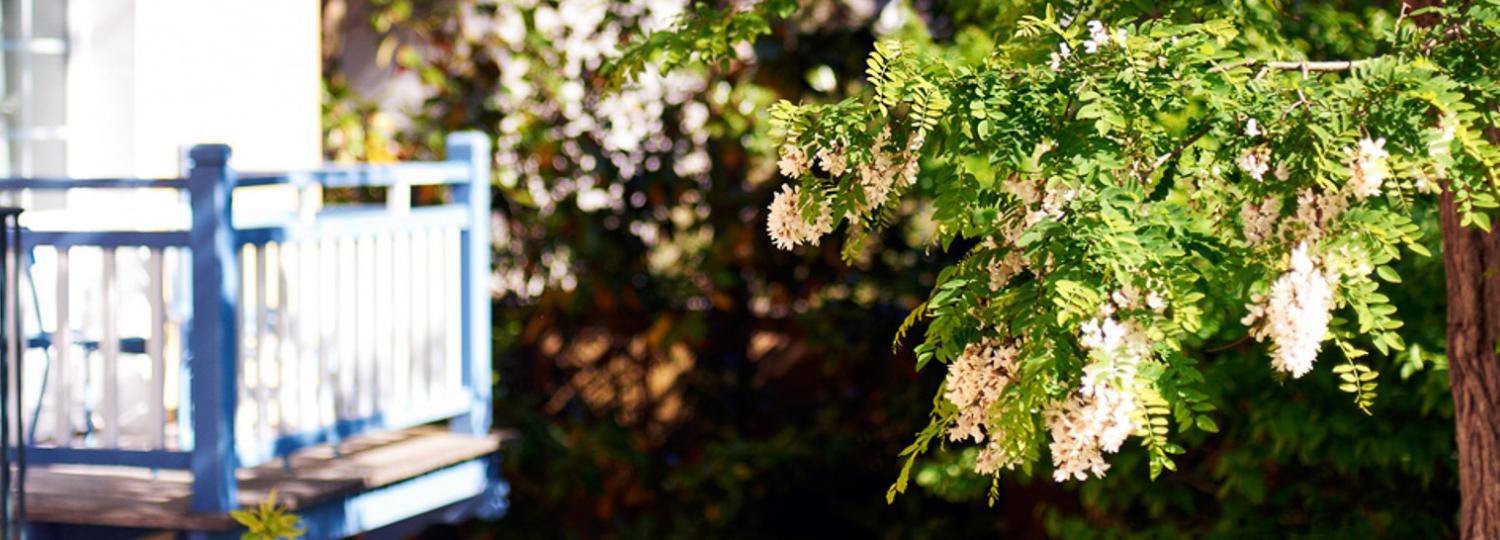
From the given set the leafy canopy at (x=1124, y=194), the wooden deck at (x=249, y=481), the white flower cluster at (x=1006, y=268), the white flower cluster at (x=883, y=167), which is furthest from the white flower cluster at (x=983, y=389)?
the wooden deck at (x=249, y=481)

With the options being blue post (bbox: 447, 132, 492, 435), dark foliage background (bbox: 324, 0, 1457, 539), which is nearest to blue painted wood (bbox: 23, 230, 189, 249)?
blue post (bbox: 447, 132, 492, 435)

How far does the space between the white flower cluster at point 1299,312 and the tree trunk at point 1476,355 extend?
1329 mm

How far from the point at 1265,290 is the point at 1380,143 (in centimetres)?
27

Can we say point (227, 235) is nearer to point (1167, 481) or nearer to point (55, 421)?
point (55, 421)

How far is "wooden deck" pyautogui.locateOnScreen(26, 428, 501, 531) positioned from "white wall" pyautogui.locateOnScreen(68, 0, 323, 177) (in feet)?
3.09

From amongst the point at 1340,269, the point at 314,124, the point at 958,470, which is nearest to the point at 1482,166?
the point at 1340,269

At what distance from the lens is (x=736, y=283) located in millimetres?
7922

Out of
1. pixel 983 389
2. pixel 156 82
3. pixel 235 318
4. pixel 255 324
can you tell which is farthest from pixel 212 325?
pixel 983 389

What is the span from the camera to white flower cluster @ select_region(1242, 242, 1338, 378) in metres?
2.37

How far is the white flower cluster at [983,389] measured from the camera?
2.58m

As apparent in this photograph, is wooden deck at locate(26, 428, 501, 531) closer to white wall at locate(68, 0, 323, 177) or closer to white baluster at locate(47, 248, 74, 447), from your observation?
white baluster at locate(47, 248, 74, 447)

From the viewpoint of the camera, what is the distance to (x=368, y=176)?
5.05 metres

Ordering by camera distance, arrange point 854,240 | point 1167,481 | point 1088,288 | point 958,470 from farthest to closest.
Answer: point 1167,481 → point 958,470 → point 854,240 → point 1088,288

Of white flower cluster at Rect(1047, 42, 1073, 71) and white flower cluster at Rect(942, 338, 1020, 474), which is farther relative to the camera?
white flower cluster at Rect(1047, 42, 1073, 71)
